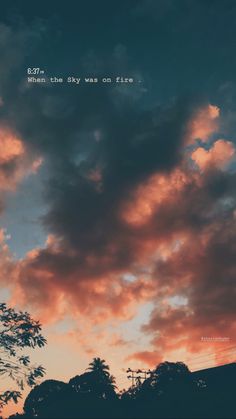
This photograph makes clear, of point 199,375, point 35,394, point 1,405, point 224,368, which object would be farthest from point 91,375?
point 1,405

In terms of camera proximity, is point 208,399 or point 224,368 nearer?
point 208,399

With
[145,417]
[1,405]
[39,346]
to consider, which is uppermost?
[39,346]

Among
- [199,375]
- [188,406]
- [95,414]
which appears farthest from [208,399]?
[95,414]

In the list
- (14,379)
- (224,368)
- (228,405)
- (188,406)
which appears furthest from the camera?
(224,368)

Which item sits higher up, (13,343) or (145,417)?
(13,343)

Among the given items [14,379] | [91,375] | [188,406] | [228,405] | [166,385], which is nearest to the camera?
[14,379]

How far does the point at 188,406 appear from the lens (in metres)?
35.7

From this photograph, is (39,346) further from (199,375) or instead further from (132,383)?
(132,383)

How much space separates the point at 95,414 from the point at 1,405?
18470 mm

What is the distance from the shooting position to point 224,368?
130 feet

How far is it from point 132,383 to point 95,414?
18118mm

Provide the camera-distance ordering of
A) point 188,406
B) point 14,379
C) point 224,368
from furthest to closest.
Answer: point 224,368 → point 188,406 → point 14,379

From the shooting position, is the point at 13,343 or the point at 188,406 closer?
the point at 13,343

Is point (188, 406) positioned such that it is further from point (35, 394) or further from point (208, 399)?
point (35, 394)
